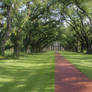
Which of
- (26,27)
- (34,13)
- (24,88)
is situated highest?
(34,13)

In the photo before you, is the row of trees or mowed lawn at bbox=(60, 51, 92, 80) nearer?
mowed lawn at bbox=(60, 51, 92, 80)

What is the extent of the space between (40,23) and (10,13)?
706 inches

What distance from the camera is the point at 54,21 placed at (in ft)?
146

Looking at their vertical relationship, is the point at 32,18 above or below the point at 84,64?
above

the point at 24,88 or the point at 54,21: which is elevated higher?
the point at 54,21

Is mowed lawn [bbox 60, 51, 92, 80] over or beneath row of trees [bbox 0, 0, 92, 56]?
beneath

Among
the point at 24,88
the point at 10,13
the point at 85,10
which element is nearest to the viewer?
the point at 24,88

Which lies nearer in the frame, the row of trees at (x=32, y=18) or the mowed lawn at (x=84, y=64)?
the mowed lawn at (x=84, y=64)

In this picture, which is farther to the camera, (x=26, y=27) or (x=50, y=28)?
(x=50, y=28)

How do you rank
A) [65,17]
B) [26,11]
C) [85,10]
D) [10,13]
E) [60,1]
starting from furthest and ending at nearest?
[65,17] < [85,10] < [60,1] < [26,11] < [10,13]

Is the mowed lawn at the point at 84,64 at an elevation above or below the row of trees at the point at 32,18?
below

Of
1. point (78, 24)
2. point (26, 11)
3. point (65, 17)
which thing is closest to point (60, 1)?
point (26, 11)

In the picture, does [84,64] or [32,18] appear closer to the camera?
[84,64]

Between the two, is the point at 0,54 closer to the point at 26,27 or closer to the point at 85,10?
the point at 26,27
